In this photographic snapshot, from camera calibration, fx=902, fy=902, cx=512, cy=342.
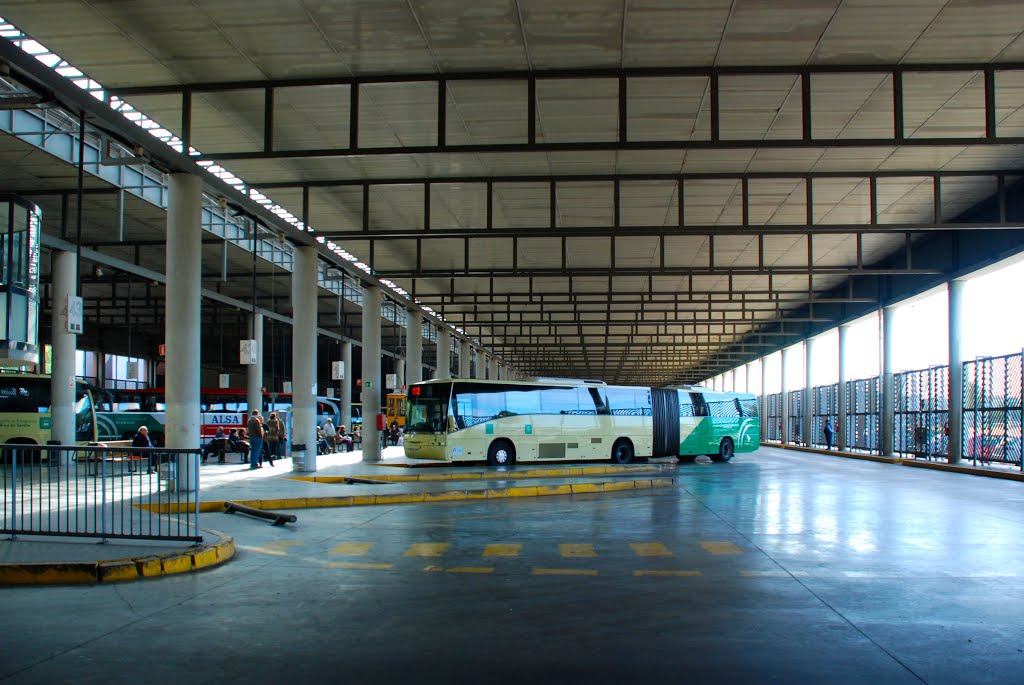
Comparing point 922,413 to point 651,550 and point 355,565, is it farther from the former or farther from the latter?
point 355,565

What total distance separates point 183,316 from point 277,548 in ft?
25.3

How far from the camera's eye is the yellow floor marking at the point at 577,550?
1144cm

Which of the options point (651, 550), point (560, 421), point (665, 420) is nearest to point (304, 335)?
point (560, 421)

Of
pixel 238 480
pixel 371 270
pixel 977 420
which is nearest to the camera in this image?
pixel 238 480

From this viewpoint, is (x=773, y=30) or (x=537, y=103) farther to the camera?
(x=537, y=103)

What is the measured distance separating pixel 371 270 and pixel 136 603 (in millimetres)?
20479

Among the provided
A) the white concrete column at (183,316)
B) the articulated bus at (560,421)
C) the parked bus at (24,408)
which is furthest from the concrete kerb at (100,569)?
the parked bus at (24,408)

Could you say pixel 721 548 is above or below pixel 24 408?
below

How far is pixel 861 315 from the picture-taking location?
42688 millimetres

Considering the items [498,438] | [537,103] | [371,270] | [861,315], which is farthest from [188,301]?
[861,315]

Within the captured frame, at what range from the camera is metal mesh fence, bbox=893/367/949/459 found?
1339 inches

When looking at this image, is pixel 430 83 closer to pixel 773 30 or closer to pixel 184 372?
pixel 773 30

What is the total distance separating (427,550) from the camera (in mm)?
→ 11742

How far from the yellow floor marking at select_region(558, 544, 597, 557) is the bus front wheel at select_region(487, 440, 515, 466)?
19445 mm
